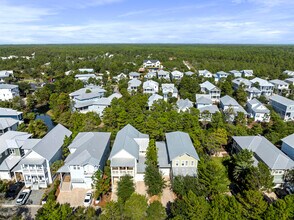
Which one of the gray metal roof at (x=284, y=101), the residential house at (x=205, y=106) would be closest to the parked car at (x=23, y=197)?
the residential house at (x=205, y=106)

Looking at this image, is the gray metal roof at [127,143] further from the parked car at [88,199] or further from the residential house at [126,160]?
the parked car at [88,199]

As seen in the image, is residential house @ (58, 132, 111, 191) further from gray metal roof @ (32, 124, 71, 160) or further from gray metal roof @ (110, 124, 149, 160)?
gray metal roof @ (32, 124, 71, 160)

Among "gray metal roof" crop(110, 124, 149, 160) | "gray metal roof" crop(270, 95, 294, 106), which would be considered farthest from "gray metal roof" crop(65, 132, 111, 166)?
"gray metal roof" crop(270, 95, 294, 106)

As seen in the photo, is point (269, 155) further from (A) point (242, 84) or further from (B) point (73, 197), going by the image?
(A) point (242, 84)

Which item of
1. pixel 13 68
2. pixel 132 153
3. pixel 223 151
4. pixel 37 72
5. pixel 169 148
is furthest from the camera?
pixel 13 68

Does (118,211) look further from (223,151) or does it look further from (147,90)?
(147,90)

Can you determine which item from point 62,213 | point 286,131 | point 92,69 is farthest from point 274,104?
point 92,69
